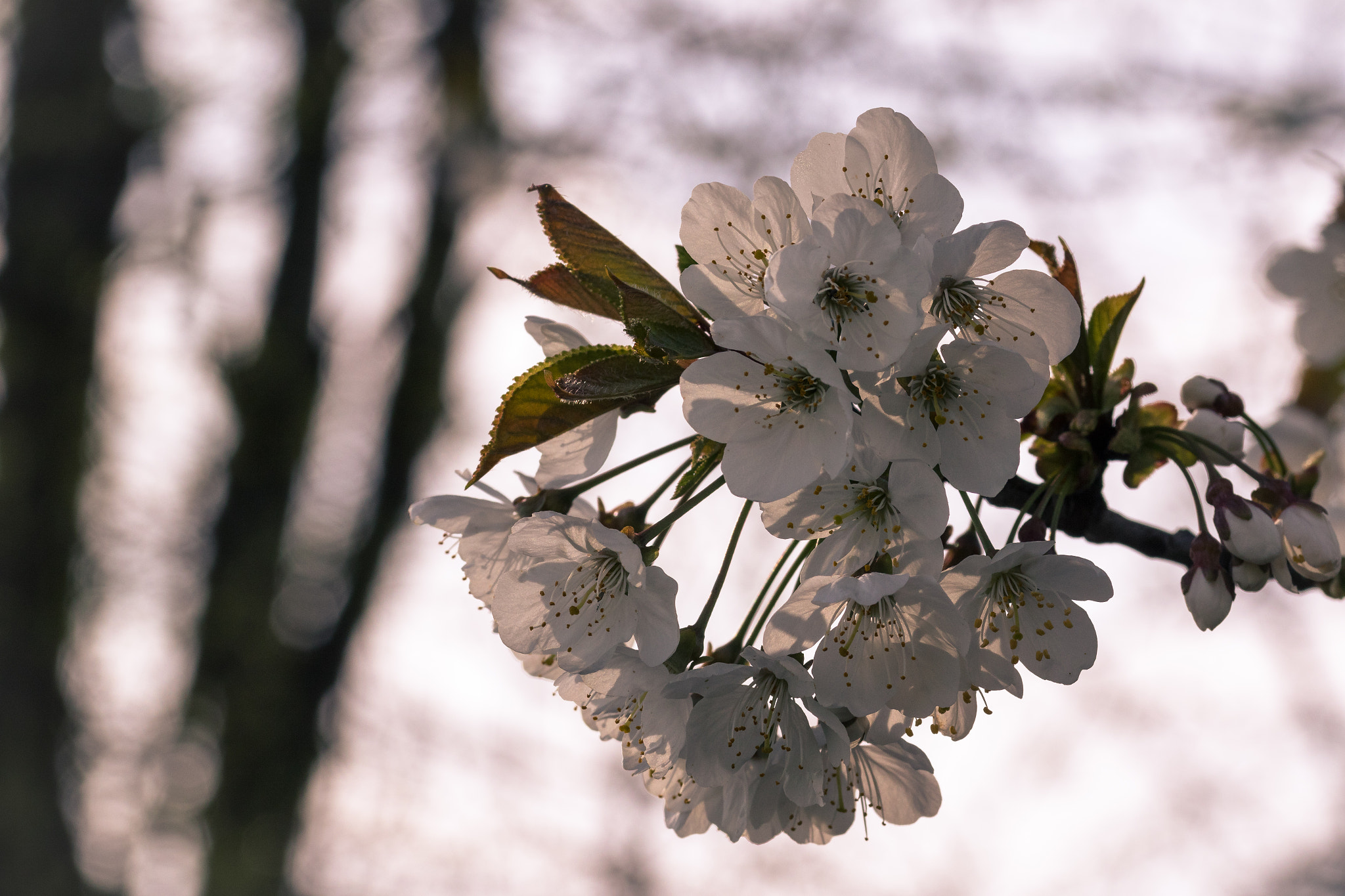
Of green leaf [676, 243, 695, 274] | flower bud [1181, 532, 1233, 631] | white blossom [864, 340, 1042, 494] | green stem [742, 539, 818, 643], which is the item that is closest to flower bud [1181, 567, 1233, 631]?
flower bud [1181, 532, 1233, 631]

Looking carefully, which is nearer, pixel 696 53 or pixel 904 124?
pixel 904 124

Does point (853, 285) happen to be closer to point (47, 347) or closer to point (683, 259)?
point (683, 259)

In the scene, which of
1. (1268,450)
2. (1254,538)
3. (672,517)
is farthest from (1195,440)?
(672,517)

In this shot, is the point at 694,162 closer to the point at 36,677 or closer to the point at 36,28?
the point at 36,28

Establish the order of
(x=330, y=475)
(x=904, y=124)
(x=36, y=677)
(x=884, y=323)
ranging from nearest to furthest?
(x=884, y=323), (x=904, y=124), (x=36, y=677), (x=330, y=475)

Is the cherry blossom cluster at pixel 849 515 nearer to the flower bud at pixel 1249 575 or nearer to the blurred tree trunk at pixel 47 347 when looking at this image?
the flower bud at pixel 1249 575

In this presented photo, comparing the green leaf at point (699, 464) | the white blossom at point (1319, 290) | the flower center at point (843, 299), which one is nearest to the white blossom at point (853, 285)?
the flower center at point (843, 299)

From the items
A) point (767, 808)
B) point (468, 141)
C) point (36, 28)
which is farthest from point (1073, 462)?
point (36, 28)

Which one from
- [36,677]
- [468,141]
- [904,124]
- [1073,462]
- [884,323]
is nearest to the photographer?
[884,323]
